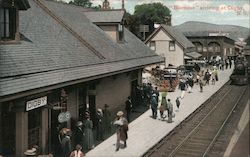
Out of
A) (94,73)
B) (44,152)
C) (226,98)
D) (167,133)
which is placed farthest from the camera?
(226,98)

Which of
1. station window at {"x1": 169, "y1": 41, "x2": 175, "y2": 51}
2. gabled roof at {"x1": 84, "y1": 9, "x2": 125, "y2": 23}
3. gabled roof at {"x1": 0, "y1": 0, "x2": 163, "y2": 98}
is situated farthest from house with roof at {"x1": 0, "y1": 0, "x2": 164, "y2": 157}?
station window at {"x1": 169, "y1": 41, "x2": 175, "y2": 51}

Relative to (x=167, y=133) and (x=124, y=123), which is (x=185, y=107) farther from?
(x=124, y=123)

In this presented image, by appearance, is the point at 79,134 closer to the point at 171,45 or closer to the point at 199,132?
the point at 199,132

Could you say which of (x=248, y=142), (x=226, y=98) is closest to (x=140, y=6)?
(x=226, y=98)

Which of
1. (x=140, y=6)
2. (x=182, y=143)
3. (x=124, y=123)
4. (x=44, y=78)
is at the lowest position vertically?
(x=182, y=143)

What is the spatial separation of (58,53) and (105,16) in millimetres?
10213

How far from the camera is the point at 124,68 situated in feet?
60.7

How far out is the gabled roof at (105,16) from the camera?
2380 cm

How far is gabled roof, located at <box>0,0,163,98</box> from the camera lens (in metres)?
10.6

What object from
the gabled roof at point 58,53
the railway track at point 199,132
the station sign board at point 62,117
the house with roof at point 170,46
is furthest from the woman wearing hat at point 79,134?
the house with roof at point 170,46

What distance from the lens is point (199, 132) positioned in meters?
17.9

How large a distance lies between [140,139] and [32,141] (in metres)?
5.63

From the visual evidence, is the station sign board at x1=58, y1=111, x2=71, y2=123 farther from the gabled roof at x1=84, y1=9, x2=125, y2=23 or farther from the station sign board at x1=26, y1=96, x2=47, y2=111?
the gabled roof at x1=84, y1=9, x2=125, y2=23

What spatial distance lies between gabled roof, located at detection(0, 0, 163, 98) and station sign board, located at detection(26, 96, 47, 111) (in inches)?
24.6
